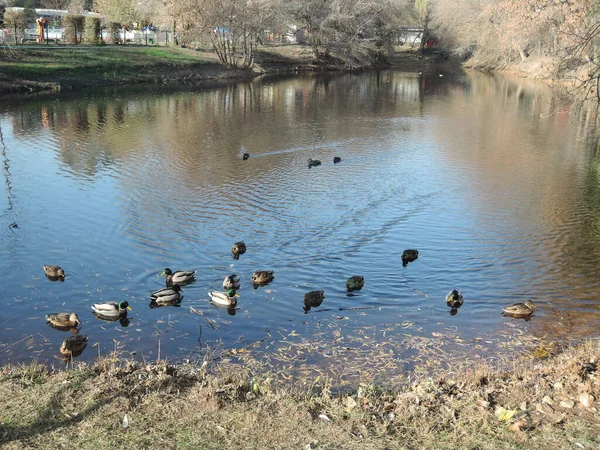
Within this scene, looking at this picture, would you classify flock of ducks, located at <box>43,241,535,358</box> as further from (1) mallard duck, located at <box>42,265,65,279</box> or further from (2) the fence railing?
(2) the fence railing

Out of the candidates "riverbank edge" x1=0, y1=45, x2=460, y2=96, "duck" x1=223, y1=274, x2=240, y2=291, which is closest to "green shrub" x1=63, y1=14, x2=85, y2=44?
"riverbank edge" x1=0, y1=45, x2=460, y2=96

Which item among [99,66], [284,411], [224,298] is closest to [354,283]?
[224,298]

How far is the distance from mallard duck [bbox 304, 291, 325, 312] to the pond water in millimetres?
214

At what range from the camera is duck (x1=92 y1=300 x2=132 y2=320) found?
1152 centimetres

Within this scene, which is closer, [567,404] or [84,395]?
[567,404]

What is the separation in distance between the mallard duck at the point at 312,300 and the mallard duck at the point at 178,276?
268cm

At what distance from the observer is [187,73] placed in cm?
5438

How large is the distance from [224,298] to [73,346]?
312cm

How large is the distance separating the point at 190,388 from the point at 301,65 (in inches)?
2640

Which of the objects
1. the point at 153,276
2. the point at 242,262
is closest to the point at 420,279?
the point at 242,262

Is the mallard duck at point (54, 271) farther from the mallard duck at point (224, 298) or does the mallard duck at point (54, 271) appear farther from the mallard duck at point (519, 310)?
the mallard duck at point (519, 310)

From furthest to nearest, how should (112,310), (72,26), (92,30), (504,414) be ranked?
(92,30) → (72,26) → (112,310) → (504,414)

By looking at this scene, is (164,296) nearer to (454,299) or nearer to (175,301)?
(175,301)

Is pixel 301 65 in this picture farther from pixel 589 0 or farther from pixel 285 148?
pixel 589 0
